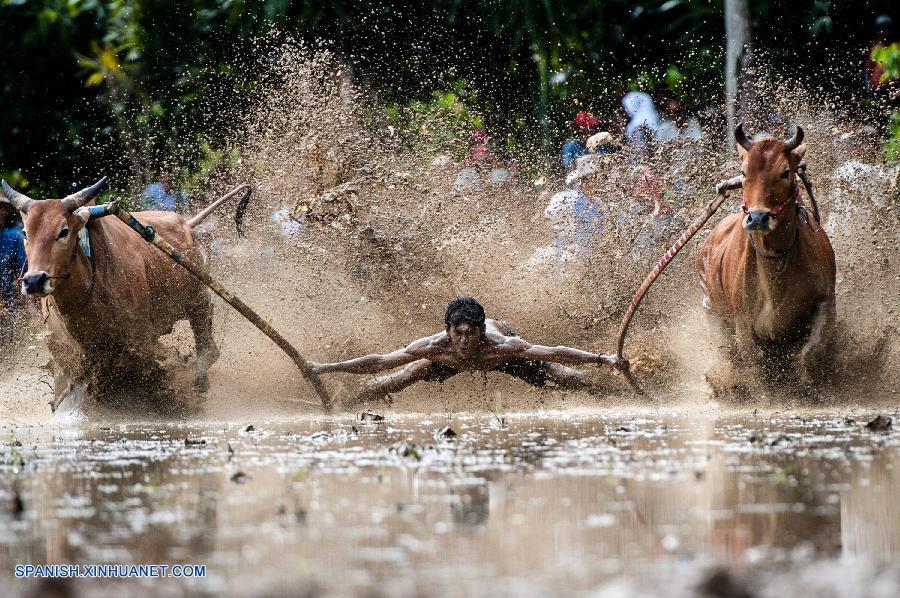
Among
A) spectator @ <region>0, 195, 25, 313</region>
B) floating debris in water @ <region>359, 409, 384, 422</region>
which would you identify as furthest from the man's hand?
spectator @ <region>0, 195, 25, 313</region>

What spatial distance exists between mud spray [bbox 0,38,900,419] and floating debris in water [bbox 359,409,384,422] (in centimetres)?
100

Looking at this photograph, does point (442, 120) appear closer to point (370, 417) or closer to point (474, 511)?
point (370, 417)

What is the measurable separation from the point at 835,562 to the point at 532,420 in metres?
5.79

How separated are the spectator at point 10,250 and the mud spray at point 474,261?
1.78 feet

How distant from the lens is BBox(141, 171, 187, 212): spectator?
20.0 m

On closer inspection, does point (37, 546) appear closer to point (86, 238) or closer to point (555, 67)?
point (86, 238)

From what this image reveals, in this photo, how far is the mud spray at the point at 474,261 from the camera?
40.5ft

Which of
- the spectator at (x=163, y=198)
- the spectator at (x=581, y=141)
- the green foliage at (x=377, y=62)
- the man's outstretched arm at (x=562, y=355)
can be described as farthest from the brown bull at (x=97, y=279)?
the spectator at (x=163, y=198)

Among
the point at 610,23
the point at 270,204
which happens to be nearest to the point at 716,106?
the point at 610,23

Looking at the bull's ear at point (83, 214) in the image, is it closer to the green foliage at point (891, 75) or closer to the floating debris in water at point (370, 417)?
the floating debris in water at point (370, 417)

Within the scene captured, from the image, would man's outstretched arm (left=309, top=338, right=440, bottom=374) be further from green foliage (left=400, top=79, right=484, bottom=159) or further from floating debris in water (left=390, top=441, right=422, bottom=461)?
green foliage (left=400, top=79, right=484, bottom=159)

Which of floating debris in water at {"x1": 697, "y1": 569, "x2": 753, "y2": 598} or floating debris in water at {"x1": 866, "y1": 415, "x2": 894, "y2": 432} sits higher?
floating debris in water at {"x1": 866, "y1": 415, "x2": 894, "y2": 432}

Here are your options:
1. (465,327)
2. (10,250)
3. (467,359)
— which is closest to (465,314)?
(465,327)

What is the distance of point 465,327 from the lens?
11.3 metres
